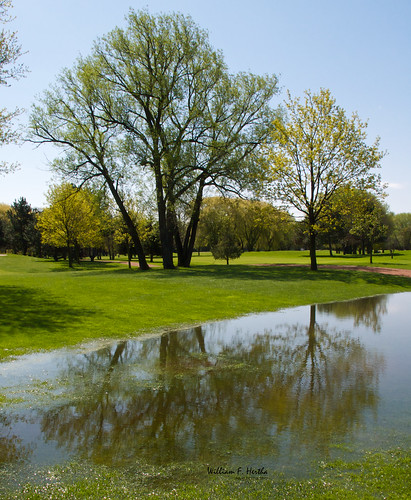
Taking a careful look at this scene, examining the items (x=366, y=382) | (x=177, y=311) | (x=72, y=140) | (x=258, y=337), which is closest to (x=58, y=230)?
(x=72, y=140)

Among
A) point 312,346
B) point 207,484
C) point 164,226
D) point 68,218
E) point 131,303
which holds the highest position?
point 68,218

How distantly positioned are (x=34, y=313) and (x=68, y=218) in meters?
35.3

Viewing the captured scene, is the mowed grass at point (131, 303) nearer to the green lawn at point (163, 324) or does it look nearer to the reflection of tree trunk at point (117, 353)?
the green lawn at point (163, 324)

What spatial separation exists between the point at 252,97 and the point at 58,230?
86.7ft

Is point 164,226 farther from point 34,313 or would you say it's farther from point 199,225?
point 199,225

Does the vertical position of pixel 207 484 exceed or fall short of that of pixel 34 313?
it falls short

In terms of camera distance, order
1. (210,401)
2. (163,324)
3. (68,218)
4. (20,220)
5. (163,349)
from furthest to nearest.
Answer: (20,220) → (68,218) → (163,324) → (163,349) → (210,401)

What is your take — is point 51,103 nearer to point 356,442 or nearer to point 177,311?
point 177,311

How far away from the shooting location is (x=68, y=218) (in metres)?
Answer: 46.7

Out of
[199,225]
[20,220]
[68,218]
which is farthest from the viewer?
[20,220]

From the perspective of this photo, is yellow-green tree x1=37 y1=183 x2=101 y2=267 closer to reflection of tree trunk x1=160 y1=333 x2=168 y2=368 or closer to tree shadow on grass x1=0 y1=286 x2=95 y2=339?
tree shadow on grass x1=0 y1=286 x2=95 y2=339

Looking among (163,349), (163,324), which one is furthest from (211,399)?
(163,324)

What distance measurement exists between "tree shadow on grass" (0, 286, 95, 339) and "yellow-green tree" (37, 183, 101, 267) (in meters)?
30.4

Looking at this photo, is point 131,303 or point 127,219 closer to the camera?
point 131,303
